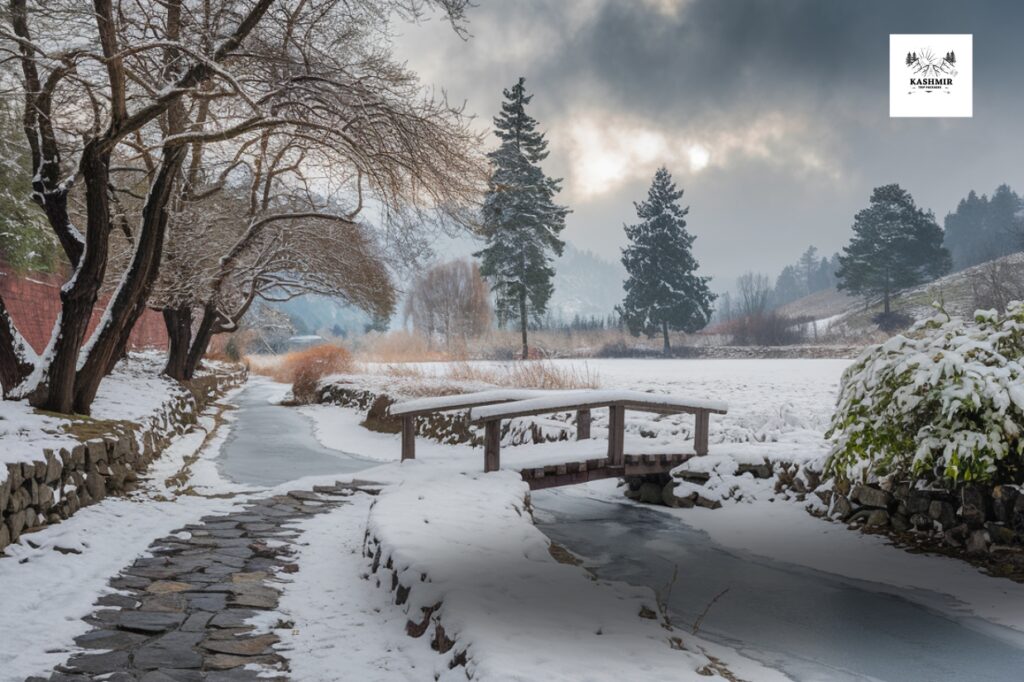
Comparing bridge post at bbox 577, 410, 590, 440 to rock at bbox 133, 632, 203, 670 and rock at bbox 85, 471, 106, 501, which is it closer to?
rock at bbox 85, 471, 106, 501

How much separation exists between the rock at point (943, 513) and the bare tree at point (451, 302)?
33.4 m

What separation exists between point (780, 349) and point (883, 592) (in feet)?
78.5

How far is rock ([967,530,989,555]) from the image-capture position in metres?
6.33

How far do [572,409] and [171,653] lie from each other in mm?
5469

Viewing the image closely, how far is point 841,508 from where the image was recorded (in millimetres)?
7707

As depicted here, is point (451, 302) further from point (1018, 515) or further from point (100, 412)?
point (1018, 515)

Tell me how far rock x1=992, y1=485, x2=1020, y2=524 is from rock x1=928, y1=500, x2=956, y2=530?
41 centimetres

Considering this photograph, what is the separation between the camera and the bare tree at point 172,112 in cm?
722

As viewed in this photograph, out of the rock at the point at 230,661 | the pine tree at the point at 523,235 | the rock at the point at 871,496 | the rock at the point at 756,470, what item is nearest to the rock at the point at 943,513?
the rock at the point at 871,496

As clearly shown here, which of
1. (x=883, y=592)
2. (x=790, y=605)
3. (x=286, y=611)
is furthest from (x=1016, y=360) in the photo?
(x=286, y=611)

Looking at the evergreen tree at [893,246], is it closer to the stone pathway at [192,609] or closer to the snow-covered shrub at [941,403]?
the snow-covered shrub at [941,403]

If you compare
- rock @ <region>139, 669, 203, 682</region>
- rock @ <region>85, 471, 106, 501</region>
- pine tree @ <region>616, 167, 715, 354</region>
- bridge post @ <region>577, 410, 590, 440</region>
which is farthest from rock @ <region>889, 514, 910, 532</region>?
pine tree @ <region>616, 167, 715, 354</region>

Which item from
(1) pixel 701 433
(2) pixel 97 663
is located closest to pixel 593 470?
(1) pixel 701 433

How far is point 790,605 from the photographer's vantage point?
18.5 feet
